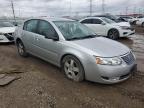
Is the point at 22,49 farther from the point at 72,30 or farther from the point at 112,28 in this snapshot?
the point at 112,28

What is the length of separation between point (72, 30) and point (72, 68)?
1312 mm

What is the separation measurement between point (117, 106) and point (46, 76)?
2.18 meters

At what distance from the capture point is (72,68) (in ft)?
15.1

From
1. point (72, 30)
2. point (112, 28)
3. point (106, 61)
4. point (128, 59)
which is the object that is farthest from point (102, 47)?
point (112, 28)

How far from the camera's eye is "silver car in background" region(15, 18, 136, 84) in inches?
162

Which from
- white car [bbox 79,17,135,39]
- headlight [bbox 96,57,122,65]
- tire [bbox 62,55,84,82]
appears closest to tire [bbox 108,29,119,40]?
white car [bbox 79,17,135,39]

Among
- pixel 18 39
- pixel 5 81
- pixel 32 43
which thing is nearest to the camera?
pixel 5 81

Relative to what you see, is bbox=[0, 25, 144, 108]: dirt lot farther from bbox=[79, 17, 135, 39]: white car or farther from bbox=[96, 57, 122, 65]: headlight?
bbox=[79, 17, 135, 39]: white car

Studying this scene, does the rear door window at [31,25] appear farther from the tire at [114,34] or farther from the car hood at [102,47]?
the tire at [114,34]

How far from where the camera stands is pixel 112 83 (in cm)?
421

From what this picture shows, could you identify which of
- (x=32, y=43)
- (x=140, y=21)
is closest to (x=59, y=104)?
(x=32, y=43)

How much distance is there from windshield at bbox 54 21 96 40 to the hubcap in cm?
69

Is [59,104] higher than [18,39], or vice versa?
[18,39]

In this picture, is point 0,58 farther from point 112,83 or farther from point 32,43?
point 112,83
